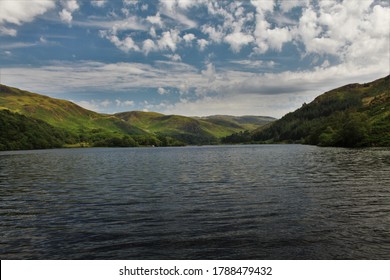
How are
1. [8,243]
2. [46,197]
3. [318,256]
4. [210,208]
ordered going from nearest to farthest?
1. [318,256]
2. [8,243]
3. [210,208]
4. [46,197]

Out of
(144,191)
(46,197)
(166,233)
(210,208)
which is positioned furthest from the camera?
(144,191)

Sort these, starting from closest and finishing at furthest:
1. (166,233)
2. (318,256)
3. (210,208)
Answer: (318,256), (166,233), (210,208)

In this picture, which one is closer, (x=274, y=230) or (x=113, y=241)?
(x=113, y=241)

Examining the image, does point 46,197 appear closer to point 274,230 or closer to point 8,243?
point 8,243

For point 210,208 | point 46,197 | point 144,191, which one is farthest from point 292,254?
point 46,197

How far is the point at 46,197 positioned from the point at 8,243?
2126cm

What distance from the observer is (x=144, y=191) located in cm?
4959

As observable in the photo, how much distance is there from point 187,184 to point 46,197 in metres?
21.5

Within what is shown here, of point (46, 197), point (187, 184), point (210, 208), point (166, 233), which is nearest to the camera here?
point (166, 233)

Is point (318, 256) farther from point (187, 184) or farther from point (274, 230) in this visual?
point (187, 184)

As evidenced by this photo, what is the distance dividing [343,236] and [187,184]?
3360 centimetres

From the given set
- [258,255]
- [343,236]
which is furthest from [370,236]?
[258,255]

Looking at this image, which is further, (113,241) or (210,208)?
(210,208)

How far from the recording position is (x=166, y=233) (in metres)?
27.1
